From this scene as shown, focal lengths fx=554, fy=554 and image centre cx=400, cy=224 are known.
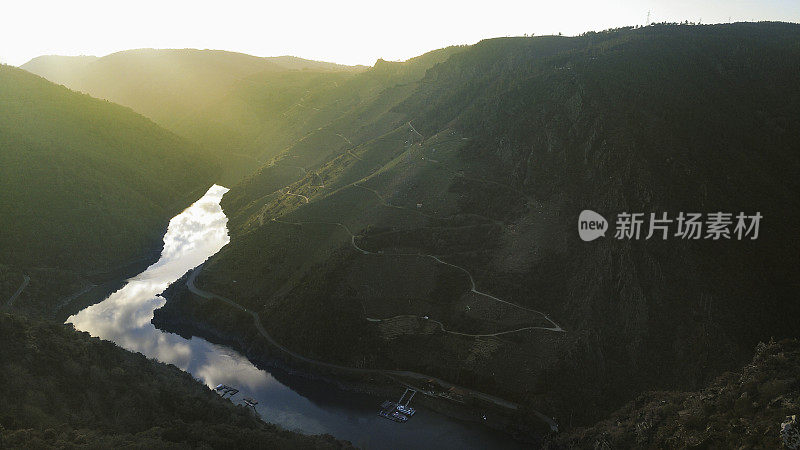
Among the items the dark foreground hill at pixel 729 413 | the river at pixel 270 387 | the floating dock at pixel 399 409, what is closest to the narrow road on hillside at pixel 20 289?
the river at pixel 270 387

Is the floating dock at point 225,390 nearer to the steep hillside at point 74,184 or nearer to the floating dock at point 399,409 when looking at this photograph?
the floating dock at point 399,409

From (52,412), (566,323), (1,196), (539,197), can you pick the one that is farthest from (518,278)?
(1,196)

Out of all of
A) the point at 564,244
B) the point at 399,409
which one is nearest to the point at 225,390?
the point at 399,409

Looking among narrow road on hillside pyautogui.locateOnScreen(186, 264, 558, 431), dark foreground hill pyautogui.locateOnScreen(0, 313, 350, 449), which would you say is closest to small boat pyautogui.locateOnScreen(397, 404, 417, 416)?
narrow road on hillside pyautogui.locateOnScreen(186, 264, 558, 431)

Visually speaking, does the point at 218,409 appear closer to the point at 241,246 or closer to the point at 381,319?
the point at 381,319

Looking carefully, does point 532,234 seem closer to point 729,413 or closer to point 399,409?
point 399,409

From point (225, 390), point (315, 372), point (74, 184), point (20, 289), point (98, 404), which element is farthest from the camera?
point (74, 184)
